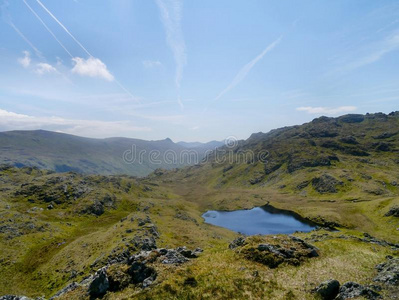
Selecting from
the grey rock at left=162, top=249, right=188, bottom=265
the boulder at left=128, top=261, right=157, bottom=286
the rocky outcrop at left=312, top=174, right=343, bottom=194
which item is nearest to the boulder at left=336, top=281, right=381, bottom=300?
the grey rock at left=162, top=249, right=188, bottom=265

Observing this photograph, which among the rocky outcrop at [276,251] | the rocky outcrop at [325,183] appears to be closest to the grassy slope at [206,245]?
the rocky outcrop at [276,251]

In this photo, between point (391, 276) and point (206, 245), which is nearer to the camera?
point (391, 276)

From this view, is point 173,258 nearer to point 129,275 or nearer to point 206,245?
point 129,275

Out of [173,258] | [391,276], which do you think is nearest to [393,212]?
[391,276]

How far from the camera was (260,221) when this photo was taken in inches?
5285

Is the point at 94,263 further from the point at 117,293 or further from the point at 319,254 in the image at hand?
the point at 319,254

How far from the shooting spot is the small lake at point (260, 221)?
114812 millimetres

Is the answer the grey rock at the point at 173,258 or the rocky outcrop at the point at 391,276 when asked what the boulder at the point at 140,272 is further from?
the rocky outcrop at the point at 391,276

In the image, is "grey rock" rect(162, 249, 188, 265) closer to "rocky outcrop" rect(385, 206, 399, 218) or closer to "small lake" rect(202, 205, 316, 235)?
"small lake" rect(202, 205, 316, 235)

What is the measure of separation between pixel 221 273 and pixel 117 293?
14.6 meters

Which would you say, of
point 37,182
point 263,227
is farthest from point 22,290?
point 37,182

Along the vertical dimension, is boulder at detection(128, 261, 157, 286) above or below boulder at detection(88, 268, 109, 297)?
above

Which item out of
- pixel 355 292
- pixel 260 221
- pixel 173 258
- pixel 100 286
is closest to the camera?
pixel 355 292

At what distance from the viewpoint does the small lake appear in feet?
377
